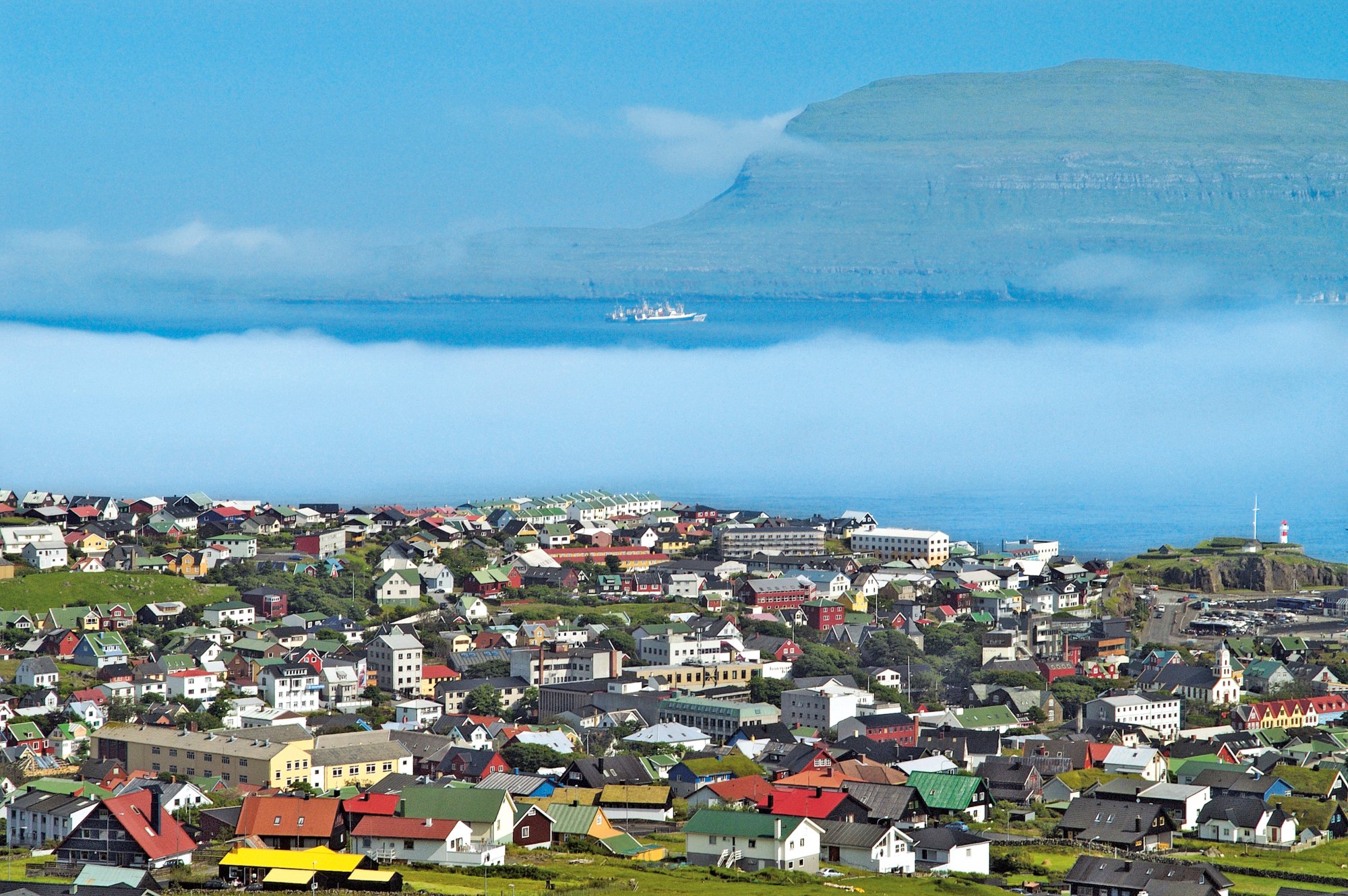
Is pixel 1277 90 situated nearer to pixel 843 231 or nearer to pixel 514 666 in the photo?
pixel 843 231

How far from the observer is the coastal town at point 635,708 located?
14297 millimetres

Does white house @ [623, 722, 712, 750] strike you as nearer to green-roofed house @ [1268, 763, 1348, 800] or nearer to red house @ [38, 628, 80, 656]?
green-roofed house @ [1268, 763, 1348, 800]

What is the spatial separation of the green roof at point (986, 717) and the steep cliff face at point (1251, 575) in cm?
1178

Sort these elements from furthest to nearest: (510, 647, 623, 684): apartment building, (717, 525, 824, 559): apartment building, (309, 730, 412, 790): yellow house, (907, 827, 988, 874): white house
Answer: (717, 525, 824, 559): apartment building < (510, 647, 623, 684): apartment building < (309, 730, 412, 790): yellow house < (907, 827, 988, 874): white house

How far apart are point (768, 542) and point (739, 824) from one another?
62.8 feet

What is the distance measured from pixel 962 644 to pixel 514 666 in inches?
239

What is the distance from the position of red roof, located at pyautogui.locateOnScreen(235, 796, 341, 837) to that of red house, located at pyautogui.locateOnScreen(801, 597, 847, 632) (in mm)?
13351

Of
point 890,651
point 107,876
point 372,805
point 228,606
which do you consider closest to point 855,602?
point 890,651

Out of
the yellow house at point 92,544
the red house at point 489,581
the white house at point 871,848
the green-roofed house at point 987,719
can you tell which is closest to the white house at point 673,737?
the green-roofed house at point 987,719

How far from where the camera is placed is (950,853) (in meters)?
14.5

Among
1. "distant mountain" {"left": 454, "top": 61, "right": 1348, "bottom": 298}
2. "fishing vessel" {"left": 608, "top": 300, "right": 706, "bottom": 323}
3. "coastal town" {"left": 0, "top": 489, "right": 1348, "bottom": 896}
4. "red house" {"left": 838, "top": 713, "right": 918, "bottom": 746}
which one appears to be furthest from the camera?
"fishing vessel" {"left": 608, "top": 300, "right": 706, "bottom": 323}

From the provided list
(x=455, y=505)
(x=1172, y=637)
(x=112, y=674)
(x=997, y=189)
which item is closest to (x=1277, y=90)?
(x=997, y=189)

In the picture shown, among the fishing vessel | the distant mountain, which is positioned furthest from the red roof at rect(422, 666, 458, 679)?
the distant mountain

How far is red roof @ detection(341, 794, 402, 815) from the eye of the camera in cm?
1447
